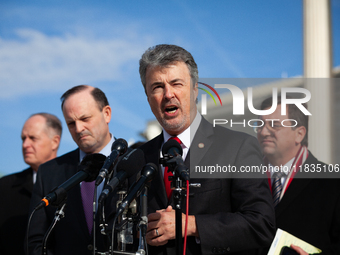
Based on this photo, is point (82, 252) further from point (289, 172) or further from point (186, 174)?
point (289, 172)

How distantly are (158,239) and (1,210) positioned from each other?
3.08 meters

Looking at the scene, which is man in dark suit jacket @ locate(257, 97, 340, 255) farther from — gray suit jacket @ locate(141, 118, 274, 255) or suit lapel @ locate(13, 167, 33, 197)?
suit lapel @ locate(13, 167, 33, 197)

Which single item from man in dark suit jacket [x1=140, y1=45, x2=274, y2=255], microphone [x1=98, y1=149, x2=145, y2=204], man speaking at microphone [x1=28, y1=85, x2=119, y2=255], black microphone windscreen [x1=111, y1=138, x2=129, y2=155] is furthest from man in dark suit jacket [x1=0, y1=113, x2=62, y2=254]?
microphone [x1=98, y1=149, x2=145, y2=204]

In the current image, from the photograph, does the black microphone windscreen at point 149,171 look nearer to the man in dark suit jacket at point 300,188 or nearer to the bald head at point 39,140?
the man in dark suit jacket at point 300,188

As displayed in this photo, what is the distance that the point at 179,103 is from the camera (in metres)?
2.98

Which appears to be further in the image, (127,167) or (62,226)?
(62,226)

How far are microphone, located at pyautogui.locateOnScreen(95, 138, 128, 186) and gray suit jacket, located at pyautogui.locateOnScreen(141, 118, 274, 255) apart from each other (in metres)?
0.48

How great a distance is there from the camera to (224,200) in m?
2.75

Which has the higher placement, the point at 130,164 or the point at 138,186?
the point at 130,164

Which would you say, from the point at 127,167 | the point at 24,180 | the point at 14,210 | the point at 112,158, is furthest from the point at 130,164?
the point at 24,180

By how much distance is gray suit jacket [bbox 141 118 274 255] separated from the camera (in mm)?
2512

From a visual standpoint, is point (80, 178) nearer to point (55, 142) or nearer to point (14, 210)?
point (14, 210)

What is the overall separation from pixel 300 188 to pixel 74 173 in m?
2.10

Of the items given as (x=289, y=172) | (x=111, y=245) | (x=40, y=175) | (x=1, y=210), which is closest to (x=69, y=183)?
(x=111, y=245)
